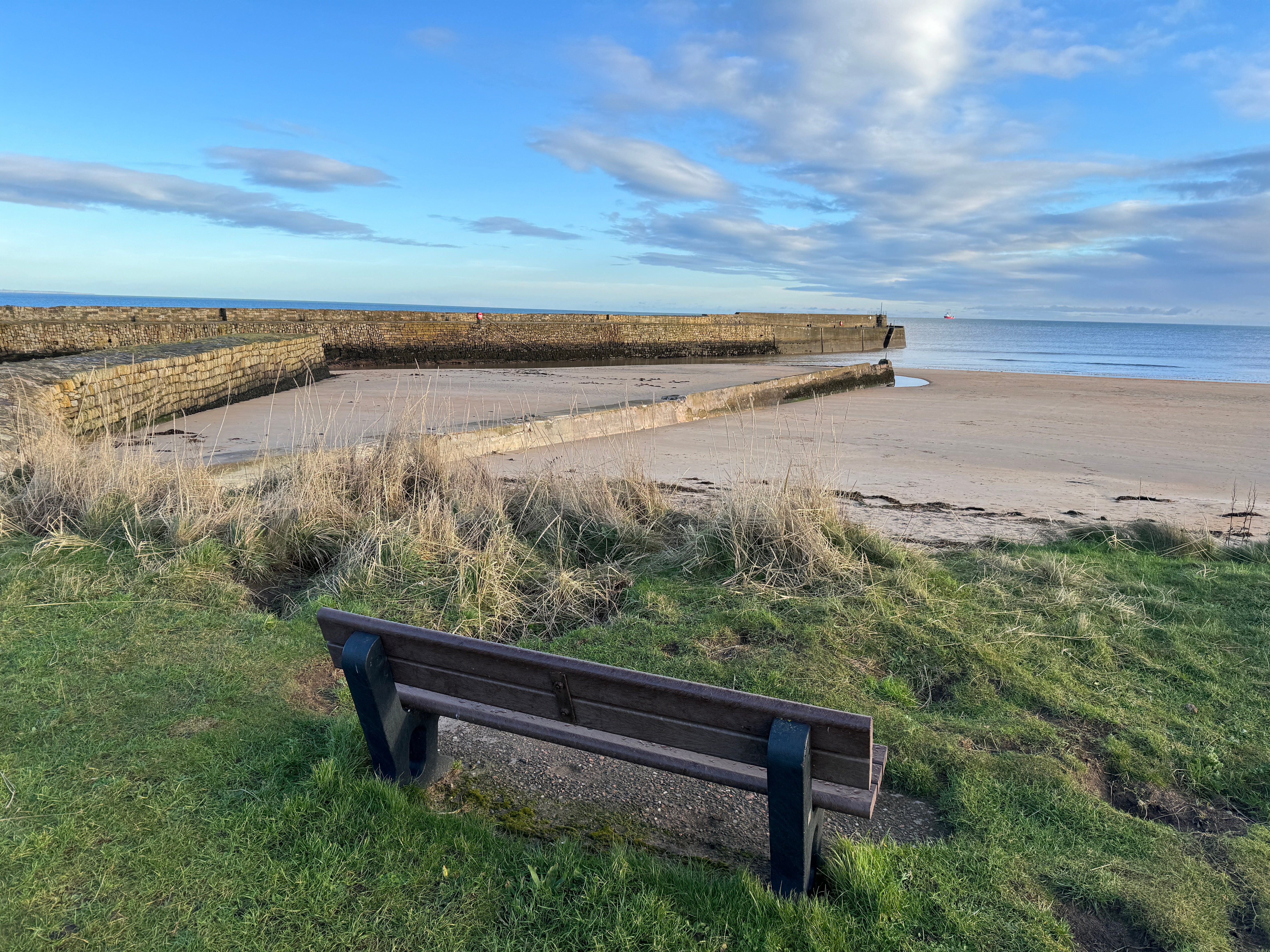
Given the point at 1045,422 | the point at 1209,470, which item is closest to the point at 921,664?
the point at 1209,470

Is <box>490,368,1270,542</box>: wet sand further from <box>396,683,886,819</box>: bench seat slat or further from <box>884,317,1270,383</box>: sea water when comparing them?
<box>884,317,1270,383</box>: sea water

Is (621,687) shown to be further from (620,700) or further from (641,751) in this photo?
(641,751)

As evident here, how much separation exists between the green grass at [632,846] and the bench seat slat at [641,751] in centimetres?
32

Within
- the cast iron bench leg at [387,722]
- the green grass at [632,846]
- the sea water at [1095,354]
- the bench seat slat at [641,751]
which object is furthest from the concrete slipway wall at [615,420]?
the sea water at [1095,354]

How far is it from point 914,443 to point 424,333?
18.2m

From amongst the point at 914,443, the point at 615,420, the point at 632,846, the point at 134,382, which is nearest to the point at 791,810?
the point at 632,846

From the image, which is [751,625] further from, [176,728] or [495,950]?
[176,728]

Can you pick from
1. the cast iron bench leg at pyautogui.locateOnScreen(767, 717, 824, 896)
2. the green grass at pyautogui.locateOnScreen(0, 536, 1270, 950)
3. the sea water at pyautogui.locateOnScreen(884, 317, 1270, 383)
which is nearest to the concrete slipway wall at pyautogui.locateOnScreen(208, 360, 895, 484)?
the green grass at pyautogui.locateOnScreen(0, 536, 1270, 950)

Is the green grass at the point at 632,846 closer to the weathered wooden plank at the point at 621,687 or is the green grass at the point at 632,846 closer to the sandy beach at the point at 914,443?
the weathered wooden plank at the point at 621,687

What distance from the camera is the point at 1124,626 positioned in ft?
14.8

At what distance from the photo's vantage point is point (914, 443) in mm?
11914

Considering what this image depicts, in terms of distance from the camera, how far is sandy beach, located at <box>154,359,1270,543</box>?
7570mm

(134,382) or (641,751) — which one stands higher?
(134,382)

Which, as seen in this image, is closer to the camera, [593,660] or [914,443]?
[593,660]
